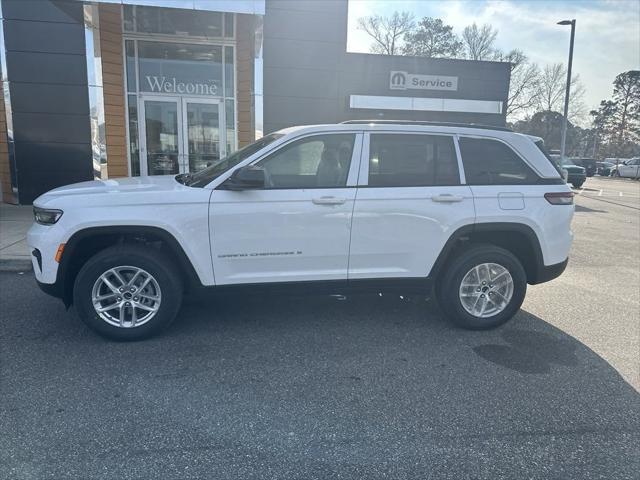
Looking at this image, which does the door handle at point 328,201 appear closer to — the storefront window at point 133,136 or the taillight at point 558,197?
the taillight at point 558,197

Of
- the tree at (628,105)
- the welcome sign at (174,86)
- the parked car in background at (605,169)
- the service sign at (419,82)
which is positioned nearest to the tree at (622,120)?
the tree at (628,105)

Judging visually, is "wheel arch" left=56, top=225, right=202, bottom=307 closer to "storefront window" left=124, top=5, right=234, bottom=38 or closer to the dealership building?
"storefront window" left=124, top=5, right=234, bottom=38

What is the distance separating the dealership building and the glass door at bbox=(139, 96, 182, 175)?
25 mm

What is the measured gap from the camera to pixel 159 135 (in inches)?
478

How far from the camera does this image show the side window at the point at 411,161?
176 inches

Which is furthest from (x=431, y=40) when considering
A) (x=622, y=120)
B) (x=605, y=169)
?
(x=622, y=120)

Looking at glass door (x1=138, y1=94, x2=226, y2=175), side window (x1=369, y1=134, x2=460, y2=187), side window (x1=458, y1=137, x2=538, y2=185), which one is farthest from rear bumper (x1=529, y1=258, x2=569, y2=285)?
glass door (x1=138, y1=94, x2=226, y2=175)

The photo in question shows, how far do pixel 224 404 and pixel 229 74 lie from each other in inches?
410

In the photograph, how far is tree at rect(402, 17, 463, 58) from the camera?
1907 inches

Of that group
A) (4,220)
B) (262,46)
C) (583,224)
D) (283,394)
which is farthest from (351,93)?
(283,394)

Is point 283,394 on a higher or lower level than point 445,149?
lower

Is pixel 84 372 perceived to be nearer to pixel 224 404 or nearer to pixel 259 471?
pixel 224 404

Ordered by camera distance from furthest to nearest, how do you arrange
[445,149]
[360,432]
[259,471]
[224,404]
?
[445,149], [224,404], [360,432], [259,471]

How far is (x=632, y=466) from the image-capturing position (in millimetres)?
2766
